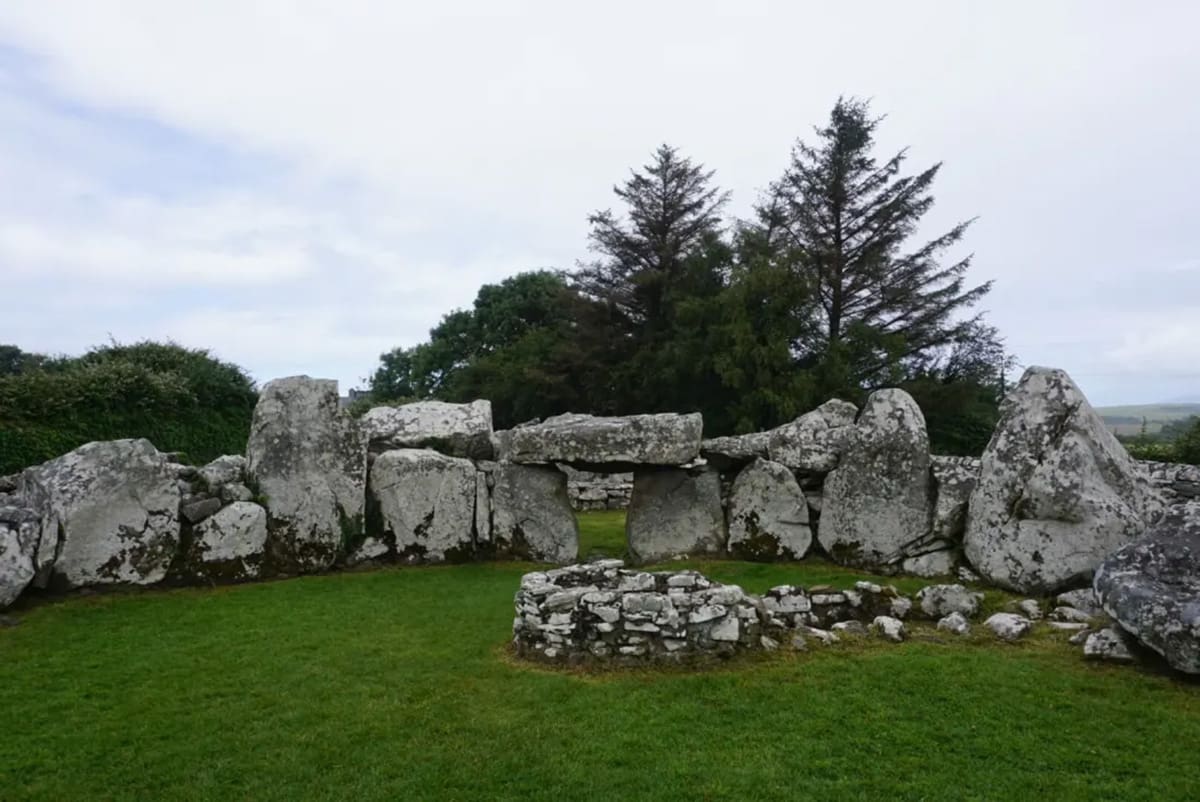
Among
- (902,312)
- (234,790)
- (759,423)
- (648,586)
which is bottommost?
(234,790)

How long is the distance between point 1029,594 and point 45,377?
54.4 feet

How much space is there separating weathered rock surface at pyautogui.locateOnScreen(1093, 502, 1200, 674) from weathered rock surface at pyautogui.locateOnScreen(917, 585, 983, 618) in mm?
1589

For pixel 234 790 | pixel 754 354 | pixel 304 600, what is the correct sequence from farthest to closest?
pixel 754 354 → pixel 304 600 → pixel 234 790

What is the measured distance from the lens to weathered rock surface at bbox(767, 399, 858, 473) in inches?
499

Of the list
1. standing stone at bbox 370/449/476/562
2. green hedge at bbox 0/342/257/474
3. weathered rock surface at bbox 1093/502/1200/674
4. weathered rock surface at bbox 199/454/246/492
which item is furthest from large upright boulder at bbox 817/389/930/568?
green hedge at bbox 0/342/257/474

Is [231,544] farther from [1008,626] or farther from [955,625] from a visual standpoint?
[1008,626]

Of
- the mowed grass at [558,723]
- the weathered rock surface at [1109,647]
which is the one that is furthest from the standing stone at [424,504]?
the weathered rock surface at [1109,647]

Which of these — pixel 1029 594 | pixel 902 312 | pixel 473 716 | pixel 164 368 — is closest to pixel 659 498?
pixel 1029 594

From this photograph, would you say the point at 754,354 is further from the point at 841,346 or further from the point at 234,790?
the point at 234,790

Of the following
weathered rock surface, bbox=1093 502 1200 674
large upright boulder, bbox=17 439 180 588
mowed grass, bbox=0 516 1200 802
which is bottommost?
mowed grass, bbox=0 516 1200 802

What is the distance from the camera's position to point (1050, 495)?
10.2 meters

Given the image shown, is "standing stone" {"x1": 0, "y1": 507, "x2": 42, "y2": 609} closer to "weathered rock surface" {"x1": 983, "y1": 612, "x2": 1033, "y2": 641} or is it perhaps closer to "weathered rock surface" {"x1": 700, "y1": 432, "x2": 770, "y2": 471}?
"weathered rock surface" {"x1": 700, "y1": 432, "x2": 770, "y2": 471}

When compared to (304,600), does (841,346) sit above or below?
above

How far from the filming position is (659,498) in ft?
43.5
